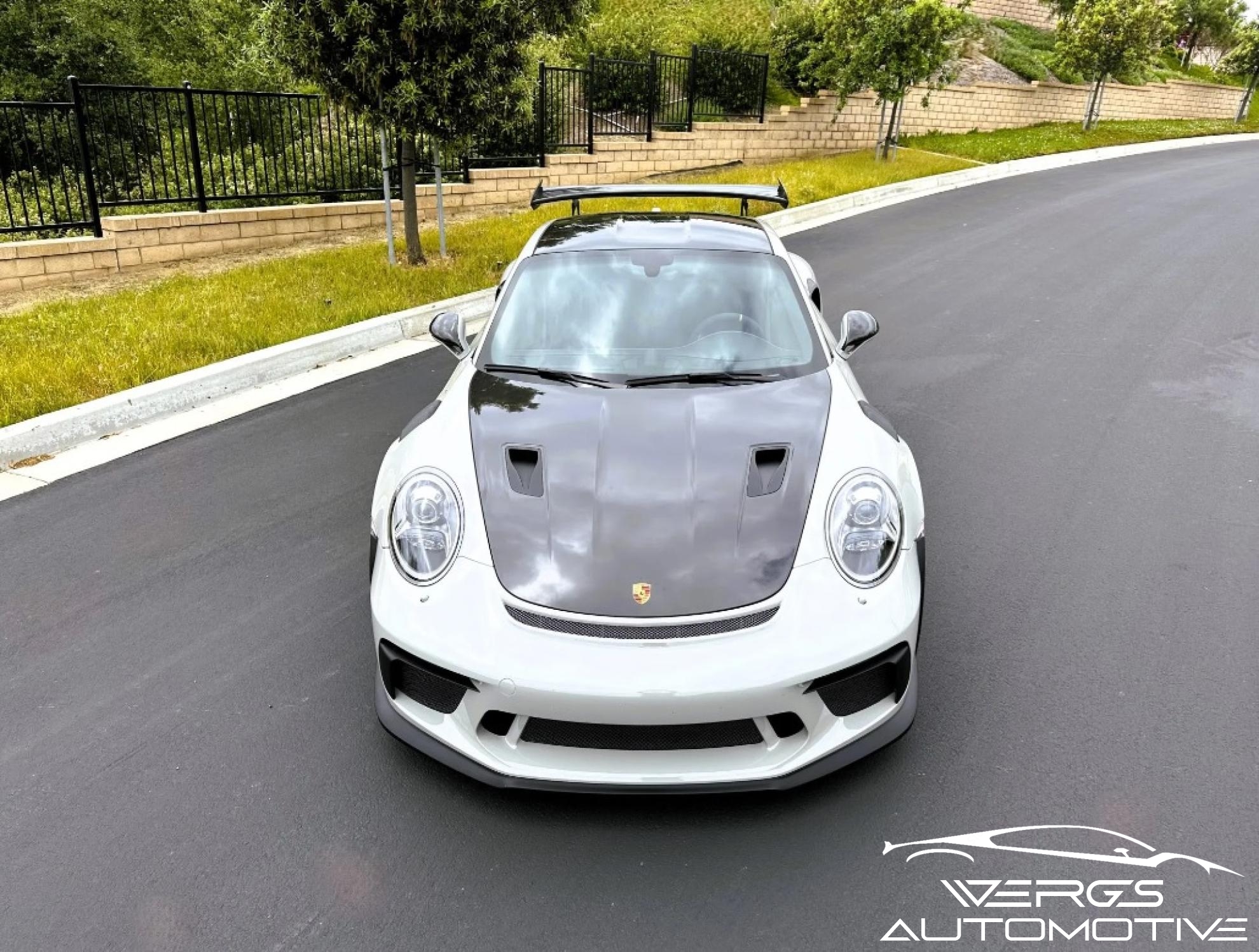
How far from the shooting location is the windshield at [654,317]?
12.0ft

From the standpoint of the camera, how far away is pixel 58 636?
140 inches

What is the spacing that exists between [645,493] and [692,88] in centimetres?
1574

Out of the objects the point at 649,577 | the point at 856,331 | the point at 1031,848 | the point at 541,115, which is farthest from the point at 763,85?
the point at 1031,848

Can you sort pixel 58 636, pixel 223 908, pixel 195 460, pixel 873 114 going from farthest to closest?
1. pixel 873 114
2. pixel 195 460
3. pixel 58 636
4. pixel 223 908

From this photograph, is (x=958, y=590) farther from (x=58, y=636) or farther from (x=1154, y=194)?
(x=1154, y=194)

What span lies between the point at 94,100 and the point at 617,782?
15927mm

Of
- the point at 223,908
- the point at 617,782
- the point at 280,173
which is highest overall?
the point at 280,173

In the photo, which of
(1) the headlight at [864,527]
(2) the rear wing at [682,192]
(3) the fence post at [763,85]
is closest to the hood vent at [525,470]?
(1) the headlight at [864,527]

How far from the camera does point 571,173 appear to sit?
14.8m

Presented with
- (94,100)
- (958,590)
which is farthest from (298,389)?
(94,100)

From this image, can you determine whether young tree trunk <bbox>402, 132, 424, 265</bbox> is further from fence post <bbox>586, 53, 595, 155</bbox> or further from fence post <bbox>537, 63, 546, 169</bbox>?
fence post <bbox>586, 53, 595, 155</bbox>

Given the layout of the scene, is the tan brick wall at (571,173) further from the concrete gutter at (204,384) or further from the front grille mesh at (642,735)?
the front grille mesh at (642,735)

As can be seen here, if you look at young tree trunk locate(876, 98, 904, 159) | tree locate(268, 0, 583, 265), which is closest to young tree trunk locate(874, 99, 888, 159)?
young tree trunk locate(876, 98, 904, 159)

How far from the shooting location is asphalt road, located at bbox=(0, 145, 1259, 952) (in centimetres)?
239
